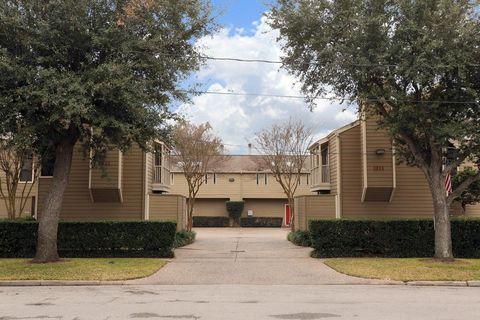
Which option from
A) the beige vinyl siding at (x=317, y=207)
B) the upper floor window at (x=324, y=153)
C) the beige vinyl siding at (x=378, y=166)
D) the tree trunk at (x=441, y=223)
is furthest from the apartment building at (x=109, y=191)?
the tree trunk at (x=441, y=223)

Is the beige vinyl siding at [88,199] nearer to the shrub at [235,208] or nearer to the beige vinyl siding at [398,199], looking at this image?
the beige vinyl siding at [398,199]

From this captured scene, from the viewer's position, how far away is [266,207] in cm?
5216

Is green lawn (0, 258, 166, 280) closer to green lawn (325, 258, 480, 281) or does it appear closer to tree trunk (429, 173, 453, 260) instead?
green lawn (325, 258, 480, 281)

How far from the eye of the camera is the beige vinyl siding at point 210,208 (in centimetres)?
5181

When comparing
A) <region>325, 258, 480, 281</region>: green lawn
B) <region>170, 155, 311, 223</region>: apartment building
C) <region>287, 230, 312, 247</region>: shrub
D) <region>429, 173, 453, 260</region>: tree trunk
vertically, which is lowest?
<region>325, 258, 480, 281</region>: green lawn

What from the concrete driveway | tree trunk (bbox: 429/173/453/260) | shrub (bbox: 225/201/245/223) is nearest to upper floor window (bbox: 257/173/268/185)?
shrub (bbox: 225/201/245/223)

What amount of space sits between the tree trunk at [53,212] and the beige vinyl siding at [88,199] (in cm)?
797

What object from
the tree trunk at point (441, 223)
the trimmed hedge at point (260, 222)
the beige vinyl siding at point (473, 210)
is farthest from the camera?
the trimmed hedge at point (260, 222)

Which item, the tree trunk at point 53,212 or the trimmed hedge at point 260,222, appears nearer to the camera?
the tree trunk at point 53,212

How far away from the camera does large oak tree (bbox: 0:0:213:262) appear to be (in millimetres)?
14805

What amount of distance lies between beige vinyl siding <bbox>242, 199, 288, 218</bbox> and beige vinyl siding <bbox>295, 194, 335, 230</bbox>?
77.9 feet

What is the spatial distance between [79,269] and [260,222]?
36.1 meters

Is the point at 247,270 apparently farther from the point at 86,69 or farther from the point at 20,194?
the point at 20,194

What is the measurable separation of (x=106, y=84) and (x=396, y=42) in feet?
28.7
